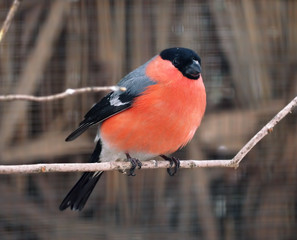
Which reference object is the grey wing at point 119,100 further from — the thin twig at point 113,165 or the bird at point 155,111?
the thin twig at point 113,165

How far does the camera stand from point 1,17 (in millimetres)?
2131

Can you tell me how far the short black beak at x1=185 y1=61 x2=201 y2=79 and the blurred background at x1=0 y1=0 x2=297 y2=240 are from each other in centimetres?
65

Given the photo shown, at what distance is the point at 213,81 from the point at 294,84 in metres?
0.32

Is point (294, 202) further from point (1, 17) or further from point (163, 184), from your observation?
point (1, 17)

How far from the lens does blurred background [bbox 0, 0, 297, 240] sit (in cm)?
210

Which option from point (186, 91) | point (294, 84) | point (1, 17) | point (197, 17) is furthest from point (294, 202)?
point (1, 17)

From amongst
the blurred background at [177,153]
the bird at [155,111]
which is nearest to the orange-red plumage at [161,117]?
the bird at [155,111]

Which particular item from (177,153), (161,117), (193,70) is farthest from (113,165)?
(177,153)

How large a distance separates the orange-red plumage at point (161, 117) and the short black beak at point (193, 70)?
1cm

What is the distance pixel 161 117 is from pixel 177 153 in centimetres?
71

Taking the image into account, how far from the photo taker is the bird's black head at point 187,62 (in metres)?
1.48

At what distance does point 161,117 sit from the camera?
144 cm

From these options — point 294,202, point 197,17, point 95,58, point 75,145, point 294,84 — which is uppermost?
point 197,17

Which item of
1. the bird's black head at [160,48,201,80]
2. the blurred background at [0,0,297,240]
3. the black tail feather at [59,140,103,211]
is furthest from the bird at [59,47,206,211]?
the blurred background at [0,0,297,240]
